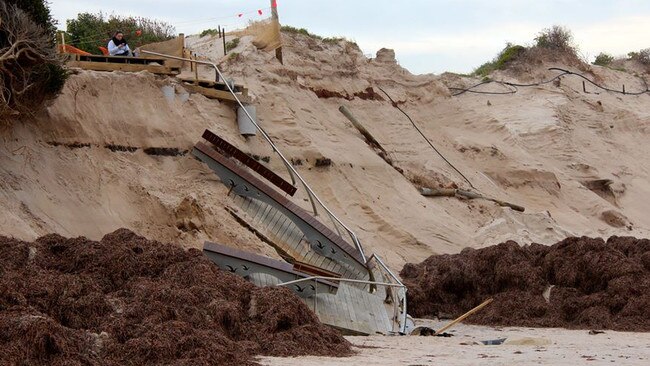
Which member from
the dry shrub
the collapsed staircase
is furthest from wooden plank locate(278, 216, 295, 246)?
the dry shrub

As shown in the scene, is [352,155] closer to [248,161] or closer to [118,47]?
[248,161]

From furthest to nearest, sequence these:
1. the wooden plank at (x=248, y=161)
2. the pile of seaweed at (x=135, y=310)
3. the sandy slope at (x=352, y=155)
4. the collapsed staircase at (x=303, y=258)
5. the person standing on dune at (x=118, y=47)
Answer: the person standing on dune at (x=118, y=47)
the wooden plank at (x=248, y=161)
the sandy slope at (x=352, y=155)
the collapsed staircase at (x=303, y=258)
the pile of seaweed at (x=135, y=310)

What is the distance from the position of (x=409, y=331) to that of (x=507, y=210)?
11230 mm

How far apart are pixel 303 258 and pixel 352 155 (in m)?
6.49

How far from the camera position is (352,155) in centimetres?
2625

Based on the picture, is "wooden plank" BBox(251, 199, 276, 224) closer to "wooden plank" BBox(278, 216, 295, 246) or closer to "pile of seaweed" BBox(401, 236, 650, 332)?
"wooden plank" BBox(278, 216, 295, 246)

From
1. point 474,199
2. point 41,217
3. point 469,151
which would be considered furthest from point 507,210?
point 41,217

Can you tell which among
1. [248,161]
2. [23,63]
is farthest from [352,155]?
[23,63]

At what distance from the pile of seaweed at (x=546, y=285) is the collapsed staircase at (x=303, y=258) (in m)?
0.96

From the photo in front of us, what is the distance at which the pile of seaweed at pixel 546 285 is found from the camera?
18.7 metres

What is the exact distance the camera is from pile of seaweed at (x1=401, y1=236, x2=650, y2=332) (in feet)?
61.3

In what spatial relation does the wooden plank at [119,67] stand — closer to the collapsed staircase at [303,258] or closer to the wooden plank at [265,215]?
the collapsed staircase at [303,258]

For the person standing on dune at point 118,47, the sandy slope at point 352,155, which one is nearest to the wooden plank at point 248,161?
the sandy slope at point 352,155

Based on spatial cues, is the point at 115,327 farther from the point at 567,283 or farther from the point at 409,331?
the point at 567,283
